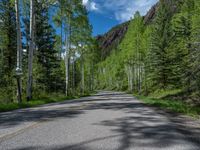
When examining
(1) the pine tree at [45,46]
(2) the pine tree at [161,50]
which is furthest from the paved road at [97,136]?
(2) the pine tree at [161,50]

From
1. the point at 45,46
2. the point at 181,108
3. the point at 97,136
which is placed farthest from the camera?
the point at 45,46

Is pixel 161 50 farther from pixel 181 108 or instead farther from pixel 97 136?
pixel 97 136

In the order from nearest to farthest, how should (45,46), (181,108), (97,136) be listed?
(97,136) < (181,108) < (45,46)

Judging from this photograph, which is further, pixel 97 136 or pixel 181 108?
pixel 181 108

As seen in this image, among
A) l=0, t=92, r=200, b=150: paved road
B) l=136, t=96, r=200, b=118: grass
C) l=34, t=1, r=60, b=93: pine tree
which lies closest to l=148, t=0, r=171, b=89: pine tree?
l=34, t=1, r=60, b=93: pine tree

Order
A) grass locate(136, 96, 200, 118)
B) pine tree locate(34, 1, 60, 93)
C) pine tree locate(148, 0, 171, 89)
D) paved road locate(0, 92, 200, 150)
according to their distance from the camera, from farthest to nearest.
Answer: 1. pine tree locate(148, 0, 171, 89)
2. pine tree locate(34, 1, 60, 93)
3. grass locate(136, 96, 200, 118)
4. paved road locate(0, 92, 200, 150)

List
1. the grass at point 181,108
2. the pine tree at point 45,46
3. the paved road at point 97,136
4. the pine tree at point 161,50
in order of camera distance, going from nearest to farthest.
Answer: the paved road at point 97,136 < the grass at point 181,108 < the pine tree at point 45,46 < the pine tree at point 161,50

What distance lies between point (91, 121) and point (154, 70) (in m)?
26.6

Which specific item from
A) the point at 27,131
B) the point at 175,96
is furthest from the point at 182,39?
the point at 27,131

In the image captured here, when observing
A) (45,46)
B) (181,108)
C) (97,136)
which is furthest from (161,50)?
(97,136)

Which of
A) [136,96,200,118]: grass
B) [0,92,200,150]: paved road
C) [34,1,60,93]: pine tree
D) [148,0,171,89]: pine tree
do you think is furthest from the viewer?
[148,0,171,89]: pine tree

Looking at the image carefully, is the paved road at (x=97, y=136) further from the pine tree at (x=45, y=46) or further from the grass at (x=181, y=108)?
the pine tree at (x=45, y=46)

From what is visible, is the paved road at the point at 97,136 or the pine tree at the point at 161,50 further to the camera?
the pine tree at the point at 161,50

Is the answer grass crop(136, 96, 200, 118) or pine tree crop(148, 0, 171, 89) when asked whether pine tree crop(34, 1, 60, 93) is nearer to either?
pine tree crop(148, 0, 171, 89)
